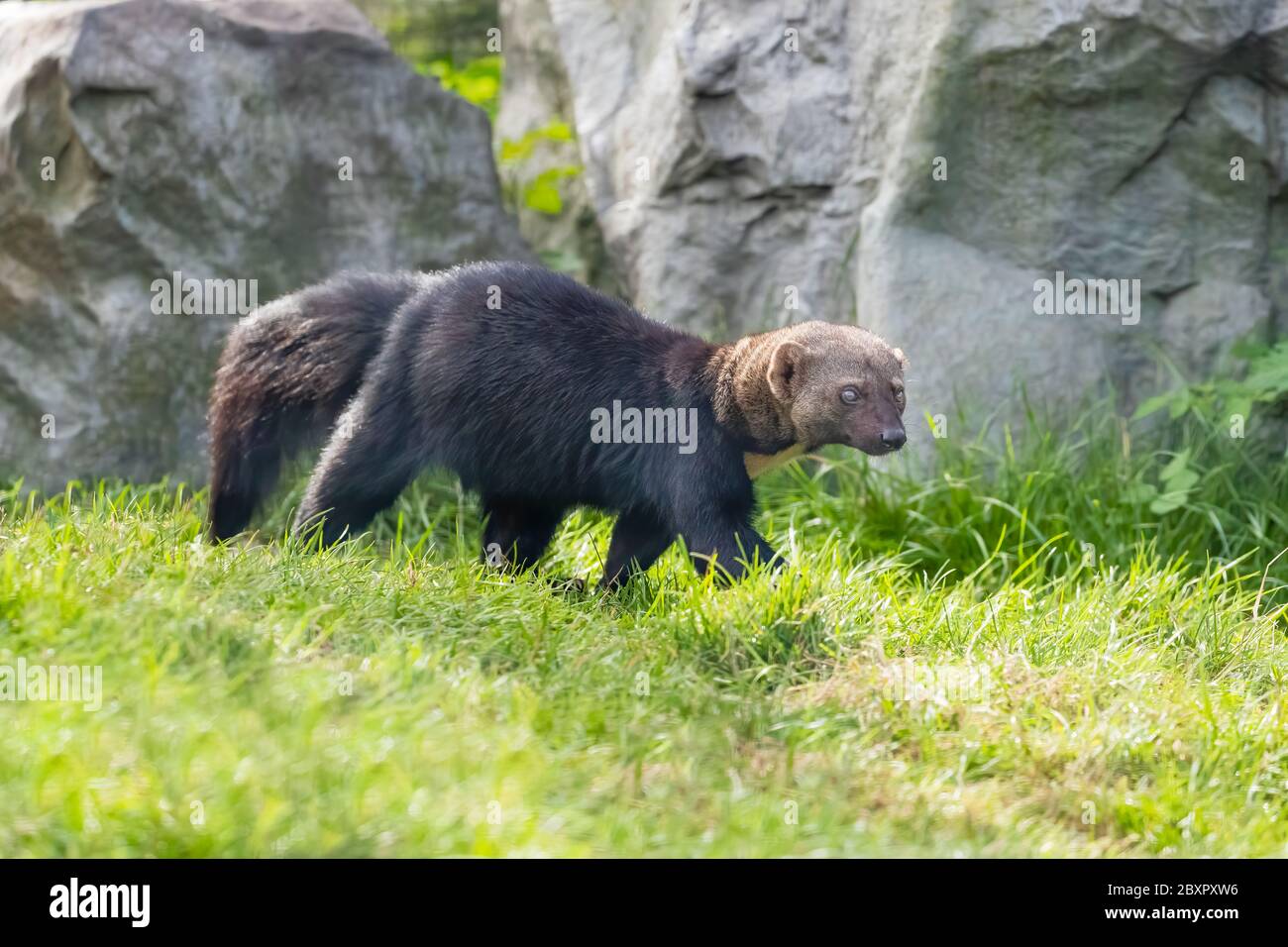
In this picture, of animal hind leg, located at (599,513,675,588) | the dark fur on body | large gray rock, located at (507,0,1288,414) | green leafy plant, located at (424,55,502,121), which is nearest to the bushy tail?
the dark fur on body

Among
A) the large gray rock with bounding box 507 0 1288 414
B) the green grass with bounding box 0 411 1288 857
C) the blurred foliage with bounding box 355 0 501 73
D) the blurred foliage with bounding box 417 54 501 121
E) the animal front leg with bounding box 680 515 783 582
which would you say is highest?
the blurred foliage with bounding box 355 0 501 73

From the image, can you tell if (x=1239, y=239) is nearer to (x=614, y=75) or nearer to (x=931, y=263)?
(x=931, y=263)

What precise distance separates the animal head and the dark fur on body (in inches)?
1.0

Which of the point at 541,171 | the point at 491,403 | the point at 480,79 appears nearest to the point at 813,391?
the point at 491,403

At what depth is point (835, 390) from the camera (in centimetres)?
574

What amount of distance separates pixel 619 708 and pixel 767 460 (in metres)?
1.97

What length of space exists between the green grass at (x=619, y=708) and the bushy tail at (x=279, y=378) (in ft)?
1.13

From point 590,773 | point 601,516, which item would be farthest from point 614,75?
point 590,773

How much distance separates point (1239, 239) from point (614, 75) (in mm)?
3607

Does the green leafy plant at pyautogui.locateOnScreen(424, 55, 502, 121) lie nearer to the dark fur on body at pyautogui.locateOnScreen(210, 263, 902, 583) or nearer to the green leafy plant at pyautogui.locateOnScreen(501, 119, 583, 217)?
the green leafy plant at pyautogui.locateOnScreen(501, 119, 583, 217)

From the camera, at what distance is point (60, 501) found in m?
7.05

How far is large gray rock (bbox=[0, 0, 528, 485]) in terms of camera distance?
7355 mm

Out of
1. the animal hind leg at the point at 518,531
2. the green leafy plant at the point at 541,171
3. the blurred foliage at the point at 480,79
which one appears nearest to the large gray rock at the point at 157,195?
the green leafy plant at the point at 541,171

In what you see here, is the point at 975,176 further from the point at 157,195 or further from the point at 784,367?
the point at 157,195
